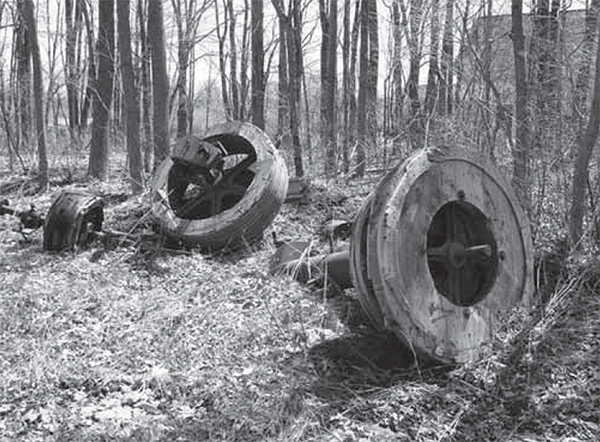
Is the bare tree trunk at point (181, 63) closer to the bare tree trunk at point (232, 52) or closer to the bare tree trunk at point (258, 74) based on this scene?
the bare tree trunk at point (232, 52)

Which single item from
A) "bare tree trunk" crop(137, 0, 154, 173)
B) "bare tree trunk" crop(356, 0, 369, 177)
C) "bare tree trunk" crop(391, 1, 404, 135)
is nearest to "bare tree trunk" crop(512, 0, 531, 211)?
"bare tree trunk" crop(356, 0, 369, 177)

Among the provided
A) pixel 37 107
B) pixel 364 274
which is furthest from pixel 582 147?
pixel 37 107

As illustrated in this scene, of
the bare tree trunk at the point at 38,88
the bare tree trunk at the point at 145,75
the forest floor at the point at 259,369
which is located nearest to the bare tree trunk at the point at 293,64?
the bare tree trunk at the point at 38,88

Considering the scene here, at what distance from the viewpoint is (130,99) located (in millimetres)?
10625

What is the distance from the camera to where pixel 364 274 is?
4.43 metres

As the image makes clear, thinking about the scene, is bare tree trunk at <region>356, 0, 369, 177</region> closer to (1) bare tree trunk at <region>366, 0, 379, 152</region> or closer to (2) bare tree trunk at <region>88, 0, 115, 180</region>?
(1) bare tree trunk at <region>366, 0, 379, 152</region>

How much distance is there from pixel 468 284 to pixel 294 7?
10644 mm

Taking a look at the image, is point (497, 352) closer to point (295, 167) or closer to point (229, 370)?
point (229, 370)

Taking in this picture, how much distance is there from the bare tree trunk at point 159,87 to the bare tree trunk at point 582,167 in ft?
21.4

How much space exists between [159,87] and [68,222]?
3.97m

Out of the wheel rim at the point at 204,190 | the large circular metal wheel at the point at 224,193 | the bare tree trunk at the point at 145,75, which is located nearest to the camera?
the large circular metal wheel at the point at 224,193

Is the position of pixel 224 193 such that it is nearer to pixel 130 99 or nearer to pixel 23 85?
pixel 130 99

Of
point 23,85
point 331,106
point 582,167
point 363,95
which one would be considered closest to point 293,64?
point 331,106

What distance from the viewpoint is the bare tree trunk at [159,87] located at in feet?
35.1
